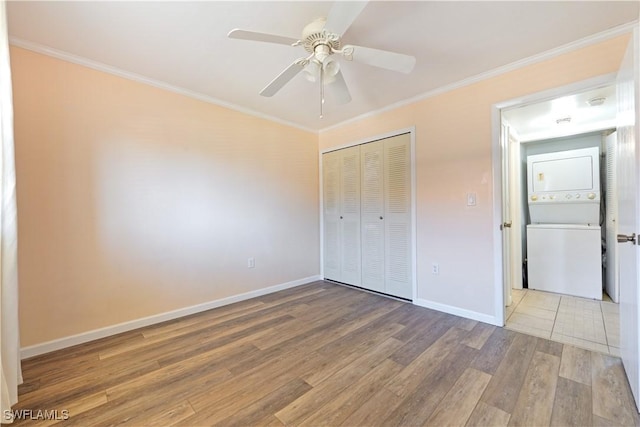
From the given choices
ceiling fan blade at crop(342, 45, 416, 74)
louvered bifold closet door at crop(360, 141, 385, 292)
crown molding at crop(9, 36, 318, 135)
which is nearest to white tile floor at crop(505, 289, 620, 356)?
louvered bifold closet door at crop(360, 141, 385, 292)

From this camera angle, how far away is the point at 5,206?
134cm

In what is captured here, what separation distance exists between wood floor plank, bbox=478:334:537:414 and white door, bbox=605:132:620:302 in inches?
71.6

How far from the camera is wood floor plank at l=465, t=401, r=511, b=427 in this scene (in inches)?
51.8

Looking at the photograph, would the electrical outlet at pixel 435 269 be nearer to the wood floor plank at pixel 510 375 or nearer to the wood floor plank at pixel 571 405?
the wood floor plank at pixel 510 375

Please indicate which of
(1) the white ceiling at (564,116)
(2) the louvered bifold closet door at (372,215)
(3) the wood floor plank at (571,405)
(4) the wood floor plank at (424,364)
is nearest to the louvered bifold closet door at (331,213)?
(2) the louvered bifold closet door at (372,215)

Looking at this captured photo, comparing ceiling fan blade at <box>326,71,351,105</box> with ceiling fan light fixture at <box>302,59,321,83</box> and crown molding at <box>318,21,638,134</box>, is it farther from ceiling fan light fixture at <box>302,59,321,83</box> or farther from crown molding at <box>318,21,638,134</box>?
crown molding at <box>318,21,638,134</box>

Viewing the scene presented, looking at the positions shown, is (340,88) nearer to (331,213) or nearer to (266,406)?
(266,406)

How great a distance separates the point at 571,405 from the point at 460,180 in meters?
1.83

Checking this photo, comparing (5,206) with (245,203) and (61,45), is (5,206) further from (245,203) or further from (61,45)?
(245,203)

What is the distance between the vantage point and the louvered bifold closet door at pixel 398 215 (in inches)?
120

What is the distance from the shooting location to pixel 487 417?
4.46 feet

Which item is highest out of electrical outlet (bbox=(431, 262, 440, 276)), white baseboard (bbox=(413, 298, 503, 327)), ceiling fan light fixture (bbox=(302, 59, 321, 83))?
ceiling fan light fixture (bbox=(302, 59, 321, 83))

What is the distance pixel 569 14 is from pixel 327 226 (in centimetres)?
318

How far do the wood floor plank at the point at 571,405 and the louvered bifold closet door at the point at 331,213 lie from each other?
259 cm
